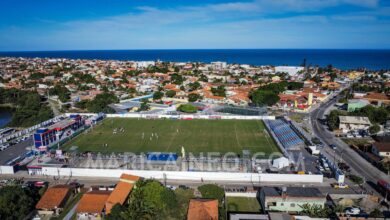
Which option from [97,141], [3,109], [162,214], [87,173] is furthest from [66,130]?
[3,109]

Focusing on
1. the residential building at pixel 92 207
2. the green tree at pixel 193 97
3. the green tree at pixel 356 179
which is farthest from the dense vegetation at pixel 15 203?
the green tree at pixel 193 97

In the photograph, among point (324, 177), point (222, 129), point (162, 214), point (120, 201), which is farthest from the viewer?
point (222, 129)

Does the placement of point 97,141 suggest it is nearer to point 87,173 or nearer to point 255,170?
point 87,173

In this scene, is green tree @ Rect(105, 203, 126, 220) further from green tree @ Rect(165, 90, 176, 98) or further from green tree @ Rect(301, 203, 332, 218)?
green tree @ Rect(165, 90, 176, 98)

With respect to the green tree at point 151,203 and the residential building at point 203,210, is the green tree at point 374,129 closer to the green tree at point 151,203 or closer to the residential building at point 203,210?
the residential building at point 203,210

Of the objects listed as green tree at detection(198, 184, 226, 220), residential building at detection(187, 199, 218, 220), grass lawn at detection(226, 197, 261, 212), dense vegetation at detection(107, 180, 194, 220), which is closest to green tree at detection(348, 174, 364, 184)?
grass lawn at detection(226, 197, 261, 212)

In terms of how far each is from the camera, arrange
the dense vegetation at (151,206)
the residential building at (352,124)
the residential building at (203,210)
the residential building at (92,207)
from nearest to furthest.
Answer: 1. the residential building at (203,210)
2. the dense vegetation at (151,206)
3. the residential building at (92,207)
4. the residential building at (352,124)
